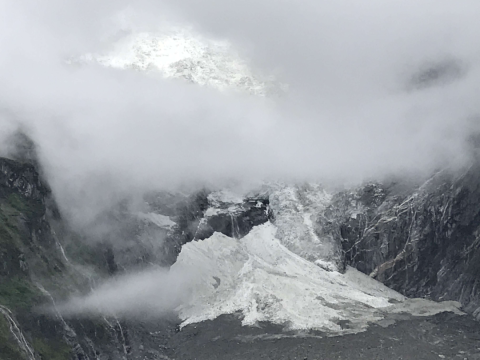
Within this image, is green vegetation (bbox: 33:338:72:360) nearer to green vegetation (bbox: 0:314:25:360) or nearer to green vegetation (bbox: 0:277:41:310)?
green vegetation (bbox: 0:314:25:360)

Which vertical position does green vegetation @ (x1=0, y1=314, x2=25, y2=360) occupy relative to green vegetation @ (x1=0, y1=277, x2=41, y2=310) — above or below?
below

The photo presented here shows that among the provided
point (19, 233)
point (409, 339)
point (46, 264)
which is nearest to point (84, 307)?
point (46, 264)

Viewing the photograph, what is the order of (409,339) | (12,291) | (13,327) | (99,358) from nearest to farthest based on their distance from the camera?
(13,327), (12,291), (99,358), (409,339)

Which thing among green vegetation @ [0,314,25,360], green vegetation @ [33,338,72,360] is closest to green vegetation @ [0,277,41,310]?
green vegetation @ [0,314,25,360]

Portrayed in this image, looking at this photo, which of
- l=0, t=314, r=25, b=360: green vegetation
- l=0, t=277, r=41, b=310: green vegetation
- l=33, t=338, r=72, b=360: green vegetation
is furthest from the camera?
l=0, t=277, r=41, b=310: green vegetation

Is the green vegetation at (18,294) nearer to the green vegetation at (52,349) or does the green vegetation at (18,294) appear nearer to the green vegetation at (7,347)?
the green vegetation at (7,347)

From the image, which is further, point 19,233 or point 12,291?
point 19,233

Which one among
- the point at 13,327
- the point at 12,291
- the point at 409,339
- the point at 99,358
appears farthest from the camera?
the point at 409,339

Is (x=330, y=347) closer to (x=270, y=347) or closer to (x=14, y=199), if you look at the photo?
(x=270, y=347)

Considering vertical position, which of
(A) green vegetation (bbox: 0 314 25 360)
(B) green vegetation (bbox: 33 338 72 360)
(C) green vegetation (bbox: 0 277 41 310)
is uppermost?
(C) green vegetation (bbox: 0 277 41 310)
